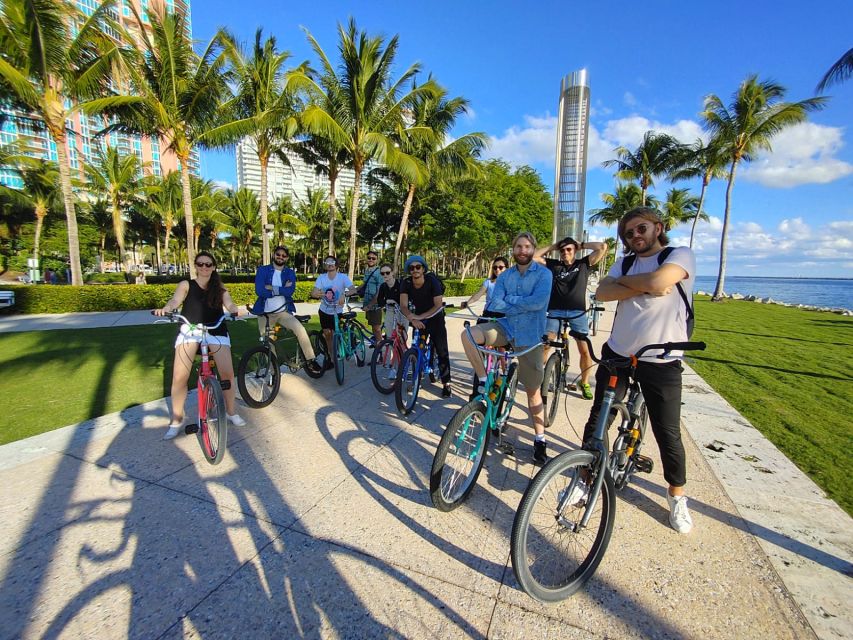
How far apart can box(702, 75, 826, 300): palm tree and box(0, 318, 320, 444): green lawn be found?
29.1 m

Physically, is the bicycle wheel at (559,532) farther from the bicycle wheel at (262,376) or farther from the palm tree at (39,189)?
the palm tree at (39,189)

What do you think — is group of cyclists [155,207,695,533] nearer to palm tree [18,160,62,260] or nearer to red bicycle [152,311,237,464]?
red bicycle [152,311,237,464]

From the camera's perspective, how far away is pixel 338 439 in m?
3.97

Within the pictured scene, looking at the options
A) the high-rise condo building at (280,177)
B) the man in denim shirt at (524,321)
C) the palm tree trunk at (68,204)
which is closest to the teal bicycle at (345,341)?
the man in denim shirt at (524,321)

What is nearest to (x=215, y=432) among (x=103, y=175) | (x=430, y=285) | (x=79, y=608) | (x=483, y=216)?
(x=79, y=608)

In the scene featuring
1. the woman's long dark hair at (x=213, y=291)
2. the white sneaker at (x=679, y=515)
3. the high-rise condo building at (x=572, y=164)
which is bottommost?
the white sneaker at (x=679, y=515)

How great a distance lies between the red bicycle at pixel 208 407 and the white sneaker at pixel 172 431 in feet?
0.45

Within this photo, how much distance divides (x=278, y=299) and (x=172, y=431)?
6.98 feet

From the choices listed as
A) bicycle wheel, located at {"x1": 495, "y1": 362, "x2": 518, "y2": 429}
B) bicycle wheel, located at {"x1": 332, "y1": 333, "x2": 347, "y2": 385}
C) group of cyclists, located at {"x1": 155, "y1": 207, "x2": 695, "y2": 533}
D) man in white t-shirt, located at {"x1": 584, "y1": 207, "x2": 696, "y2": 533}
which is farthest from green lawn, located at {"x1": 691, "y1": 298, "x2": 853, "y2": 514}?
bicycle wheel, located at {"x1": 332, "y1": 333, "x2": 347, "y2": 385}

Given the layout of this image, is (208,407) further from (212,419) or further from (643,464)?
(643,464)

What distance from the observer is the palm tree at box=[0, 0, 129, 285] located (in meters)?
11.7

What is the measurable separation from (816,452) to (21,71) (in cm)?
2054

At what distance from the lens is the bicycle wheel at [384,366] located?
5293mm

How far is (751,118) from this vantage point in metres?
22.8
